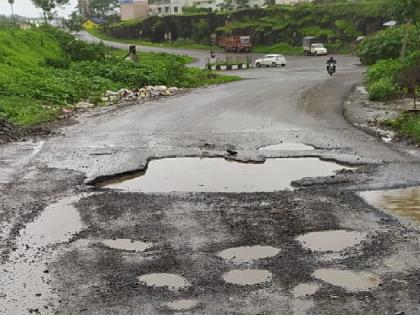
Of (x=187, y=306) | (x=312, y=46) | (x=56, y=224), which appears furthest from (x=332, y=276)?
(x=312, y=46)

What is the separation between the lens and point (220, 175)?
38.0 ft

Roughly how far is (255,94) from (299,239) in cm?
1918

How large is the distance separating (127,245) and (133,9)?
104m

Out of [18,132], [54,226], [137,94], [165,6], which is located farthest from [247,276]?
[165,6]

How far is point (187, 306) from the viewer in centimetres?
593

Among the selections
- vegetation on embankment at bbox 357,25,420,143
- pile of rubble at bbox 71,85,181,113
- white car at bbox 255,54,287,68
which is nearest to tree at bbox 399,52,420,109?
vegetation on embankment at bbox 357,25,420,143

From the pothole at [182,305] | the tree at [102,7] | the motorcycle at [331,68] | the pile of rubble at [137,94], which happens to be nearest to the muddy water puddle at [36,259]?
the pothole at [182,305]

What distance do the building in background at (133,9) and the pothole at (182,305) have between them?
105 metres

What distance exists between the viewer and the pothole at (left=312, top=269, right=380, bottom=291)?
6242 mm

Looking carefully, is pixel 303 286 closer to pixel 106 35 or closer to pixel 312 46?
pixel 312 46

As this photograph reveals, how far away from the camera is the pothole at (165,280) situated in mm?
6426

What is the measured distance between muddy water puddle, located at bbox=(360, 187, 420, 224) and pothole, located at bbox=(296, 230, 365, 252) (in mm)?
1215

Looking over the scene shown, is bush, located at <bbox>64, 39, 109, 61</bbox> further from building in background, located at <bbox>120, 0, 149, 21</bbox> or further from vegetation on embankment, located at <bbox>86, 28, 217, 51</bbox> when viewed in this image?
building in background, located at <bbox>120, 0, 149, 21</bbox>

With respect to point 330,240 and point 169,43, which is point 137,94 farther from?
point 169,43
